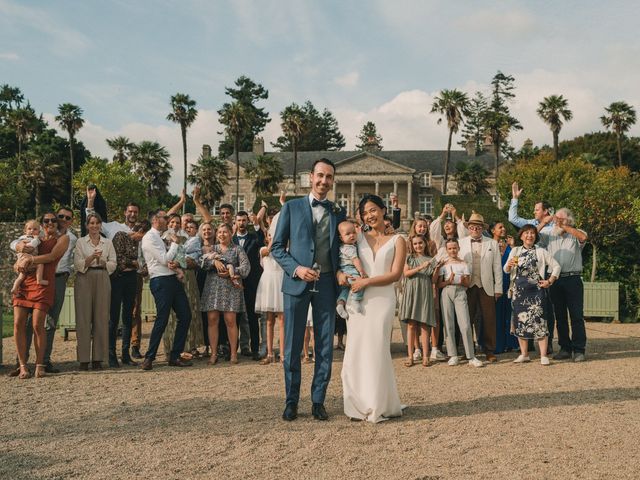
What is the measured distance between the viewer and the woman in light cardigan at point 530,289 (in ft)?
28.9

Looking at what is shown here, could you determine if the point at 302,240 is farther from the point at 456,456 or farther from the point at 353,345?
the point at 456,456

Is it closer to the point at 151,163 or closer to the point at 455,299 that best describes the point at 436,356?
the point at 455,299

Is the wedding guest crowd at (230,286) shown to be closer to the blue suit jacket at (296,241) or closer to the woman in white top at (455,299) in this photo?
the woman in white top at (455,299)

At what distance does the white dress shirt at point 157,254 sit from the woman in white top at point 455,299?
3.69m

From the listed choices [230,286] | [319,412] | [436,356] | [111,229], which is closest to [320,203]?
[319,412]

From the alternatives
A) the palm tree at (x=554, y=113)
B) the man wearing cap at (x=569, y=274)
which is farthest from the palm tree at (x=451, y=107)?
the man wearing cap at (x=569, y=274)

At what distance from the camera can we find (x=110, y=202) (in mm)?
46000

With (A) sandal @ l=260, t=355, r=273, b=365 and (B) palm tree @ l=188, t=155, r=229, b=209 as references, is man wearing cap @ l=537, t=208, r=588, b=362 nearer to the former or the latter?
(A) sandal @ l=260, t=355, r=273, b=365

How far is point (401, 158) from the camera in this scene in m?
77.7

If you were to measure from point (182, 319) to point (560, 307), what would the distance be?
5403mm

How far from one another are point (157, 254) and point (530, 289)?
16.6ft

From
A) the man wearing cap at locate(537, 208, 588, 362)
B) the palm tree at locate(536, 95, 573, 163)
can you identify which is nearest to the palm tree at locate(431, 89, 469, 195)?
the palm tree at locate(536, 95, 573, 163)

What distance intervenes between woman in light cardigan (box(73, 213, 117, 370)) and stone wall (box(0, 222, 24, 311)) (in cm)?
1484

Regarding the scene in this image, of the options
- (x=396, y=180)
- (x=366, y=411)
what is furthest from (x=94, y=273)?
(x=396, y=180)
